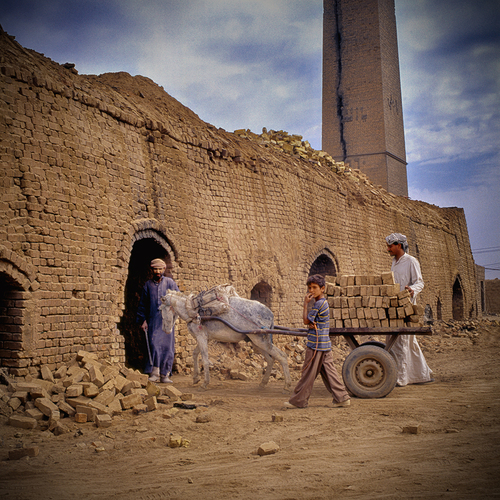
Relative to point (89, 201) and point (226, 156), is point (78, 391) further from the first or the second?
point (226, 156)

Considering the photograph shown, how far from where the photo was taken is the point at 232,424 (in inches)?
206

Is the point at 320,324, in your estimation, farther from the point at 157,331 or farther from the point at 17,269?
the point at 17,269

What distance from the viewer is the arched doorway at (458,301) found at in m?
27.5

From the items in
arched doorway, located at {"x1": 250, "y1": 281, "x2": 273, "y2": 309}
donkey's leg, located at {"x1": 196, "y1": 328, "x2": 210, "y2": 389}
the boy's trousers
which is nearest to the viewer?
the boy's trousers

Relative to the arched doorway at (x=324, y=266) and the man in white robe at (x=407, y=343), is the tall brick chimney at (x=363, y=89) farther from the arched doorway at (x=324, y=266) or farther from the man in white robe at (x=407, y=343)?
the man in white robe at (x=407, y=343)

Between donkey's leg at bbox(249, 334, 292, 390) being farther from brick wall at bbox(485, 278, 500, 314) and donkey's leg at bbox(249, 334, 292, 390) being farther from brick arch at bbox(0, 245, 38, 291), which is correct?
brick wall at bbox(485, 278, 500, 314)

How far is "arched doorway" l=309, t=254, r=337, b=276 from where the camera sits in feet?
51.4

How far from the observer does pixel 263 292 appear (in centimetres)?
1280

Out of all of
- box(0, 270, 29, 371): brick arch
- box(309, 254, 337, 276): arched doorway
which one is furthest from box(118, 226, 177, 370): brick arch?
box(309, 254, 337, 276): arched doorway

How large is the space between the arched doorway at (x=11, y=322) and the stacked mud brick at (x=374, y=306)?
13.9 feet

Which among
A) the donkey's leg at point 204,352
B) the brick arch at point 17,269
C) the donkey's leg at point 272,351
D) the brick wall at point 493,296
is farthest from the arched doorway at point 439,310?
the brick arch at point 17,269

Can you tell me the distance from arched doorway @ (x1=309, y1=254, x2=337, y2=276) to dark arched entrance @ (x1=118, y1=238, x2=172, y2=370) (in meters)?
6.93

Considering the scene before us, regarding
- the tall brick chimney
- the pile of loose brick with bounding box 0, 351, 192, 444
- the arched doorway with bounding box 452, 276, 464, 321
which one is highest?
the tall brick chimney

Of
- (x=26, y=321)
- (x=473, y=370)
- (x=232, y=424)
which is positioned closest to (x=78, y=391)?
(x=26, y=321)
